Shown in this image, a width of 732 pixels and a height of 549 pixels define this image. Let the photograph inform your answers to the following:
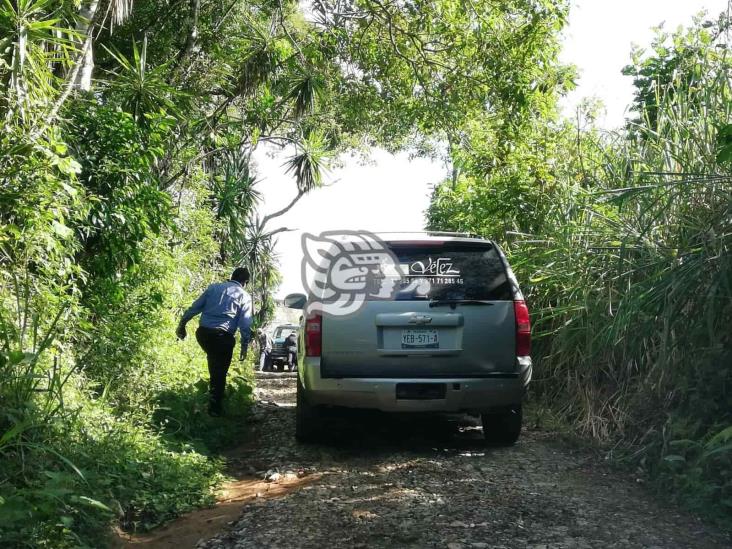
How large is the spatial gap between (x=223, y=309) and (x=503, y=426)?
3.18 m

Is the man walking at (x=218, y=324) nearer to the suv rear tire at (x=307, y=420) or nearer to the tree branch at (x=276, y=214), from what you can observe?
the suv rear tire at (x=307, y=420)

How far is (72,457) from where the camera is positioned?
4.95 m

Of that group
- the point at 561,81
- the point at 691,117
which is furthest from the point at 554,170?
the point at 691,117

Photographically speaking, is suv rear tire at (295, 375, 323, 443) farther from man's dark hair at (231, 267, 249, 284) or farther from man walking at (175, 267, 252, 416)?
man's dark hair at (231, 267, 249, 284)

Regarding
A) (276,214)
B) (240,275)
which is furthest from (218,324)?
(276,214)

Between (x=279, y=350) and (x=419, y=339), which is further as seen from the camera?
(x=279, y=350)

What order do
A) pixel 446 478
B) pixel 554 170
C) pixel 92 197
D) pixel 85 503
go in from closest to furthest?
pixel 85 503 → pixel 446 478 → pixel 92 197 → pixel 554 170

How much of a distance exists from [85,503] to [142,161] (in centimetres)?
447

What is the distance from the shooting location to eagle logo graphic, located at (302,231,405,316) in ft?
21.4

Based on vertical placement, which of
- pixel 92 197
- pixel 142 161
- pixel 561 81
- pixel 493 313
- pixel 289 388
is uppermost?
pixel 561 81

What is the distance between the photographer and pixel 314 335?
6.52 meters

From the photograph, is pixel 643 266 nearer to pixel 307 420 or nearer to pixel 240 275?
pixel 307 420

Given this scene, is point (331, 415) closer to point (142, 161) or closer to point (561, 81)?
point (142, 161)

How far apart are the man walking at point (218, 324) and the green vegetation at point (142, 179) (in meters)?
0.31
